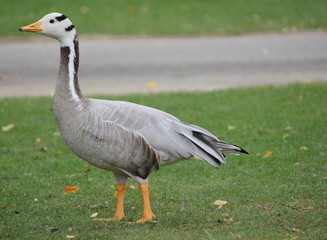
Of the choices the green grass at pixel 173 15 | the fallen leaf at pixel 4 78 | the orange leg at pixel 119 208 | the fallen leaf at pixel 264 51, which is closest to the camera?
the orange leg at pixel 119 208

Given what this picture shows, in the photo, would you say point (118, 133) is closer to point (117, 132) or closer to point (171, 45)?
point (117, 132)

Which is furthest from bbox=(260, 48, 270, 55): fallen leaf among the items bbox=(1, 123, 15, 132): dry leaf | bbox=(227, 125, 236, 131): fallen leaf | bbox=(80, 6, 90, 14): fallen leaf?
bbox=(1, 123, 15, 132): dry leaf

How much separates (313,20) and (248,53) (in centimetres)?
326

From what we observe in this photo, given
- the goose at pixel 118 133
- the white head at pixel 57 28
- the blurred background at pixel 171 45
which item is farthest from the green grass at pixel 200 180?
the white head at pixel 57 28

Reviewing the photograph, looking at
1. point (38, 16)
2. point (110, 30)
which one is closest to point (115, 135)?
point (110, 30)

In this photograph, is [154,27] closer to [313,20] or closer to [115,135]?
[313,20]

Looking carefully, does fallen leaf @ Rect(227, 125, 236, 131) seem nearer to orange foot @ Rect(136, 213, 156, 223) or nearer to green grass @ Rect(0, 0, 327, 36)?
orange foot @ Rect(136, 213, 156, 223)

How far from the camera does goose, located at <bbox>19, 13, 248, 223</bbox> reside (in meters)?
4.92

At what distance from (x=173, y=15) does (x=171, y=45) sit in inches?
80.4

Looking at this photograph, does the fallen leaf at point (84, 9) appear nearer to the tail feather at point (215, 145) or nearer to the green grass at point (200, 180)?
the green grass at point (200, 180)

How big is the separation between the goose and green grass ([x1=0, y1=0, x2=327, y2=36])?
29.3 feet

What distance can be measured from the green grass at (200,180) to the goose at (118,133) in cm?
46

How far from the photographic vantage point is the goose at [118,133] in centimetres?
492

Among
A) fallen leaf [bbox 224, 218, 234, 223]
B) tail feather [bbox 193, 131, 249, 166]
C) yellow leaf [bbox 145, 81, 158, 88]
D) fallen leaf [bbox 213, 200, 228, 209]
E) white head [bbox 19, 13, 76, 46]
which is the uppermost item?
white head [bbox 19, 13, 76, 46]
